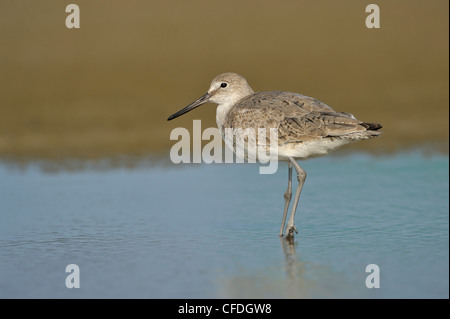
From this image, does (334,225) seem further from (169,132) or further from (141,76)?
(141,76)

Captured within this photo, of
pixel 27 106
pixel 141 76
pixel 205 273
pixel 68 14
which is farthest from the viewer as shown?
pixel 68 14

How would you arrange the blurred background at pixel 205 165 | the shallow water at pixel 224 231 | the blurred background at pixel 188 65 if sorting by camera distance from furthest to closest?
the blurred background at pixel 188 65
the blurred background at pixel 205 165
the shallow water at pixel 224 231

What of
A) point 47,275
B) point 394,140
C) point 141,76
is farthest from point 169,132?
point 47,275

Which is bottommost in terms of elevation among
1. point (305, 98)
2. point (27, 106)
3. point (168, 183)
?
point (168, 183)

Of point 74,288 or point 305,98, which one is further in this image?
point 305,98

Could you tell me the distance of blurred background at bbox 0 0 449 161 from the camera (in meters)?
14.1

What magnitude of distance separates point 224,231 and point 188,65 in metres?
9.53

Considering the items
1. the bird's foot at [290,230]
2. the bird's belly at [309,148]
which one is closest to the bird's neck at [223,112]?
the bird's belly at [309,148]

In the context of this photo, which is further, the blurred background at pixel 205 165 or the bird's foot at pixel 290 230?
the bird's foot at pixel 290 230

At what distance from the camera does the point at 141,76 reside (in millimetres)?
16672

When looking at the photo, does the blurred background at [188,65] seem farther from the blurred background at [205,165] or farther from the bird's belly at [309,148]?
the bird's belly at [309,148]

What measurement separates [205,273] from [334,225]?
225 centimetres

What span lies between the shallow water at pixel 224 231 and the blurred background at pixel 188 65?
1.99 metres

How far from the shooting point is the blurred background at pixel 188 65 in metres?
14.1
